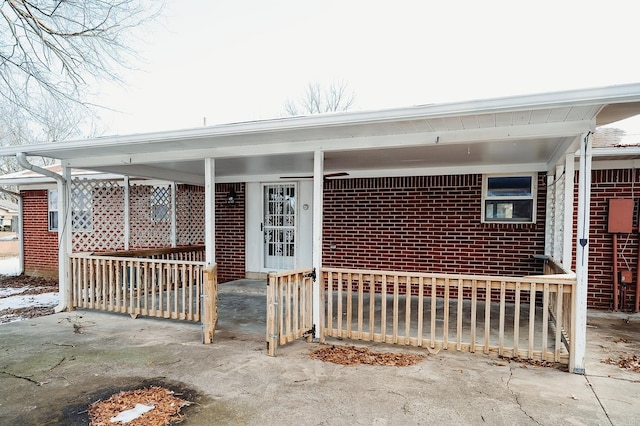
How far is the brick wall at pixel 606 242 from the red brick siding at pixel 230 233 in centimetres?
638

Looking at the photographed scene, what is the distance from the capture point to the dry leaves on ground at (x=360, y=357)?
159 inches

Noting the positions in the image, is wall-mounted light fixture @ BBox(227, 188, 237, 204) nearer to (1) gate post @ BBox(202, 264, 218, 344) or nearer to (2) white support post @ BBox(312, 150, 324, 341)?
(1) gate post @ BBox(202, 264, 218, 344)

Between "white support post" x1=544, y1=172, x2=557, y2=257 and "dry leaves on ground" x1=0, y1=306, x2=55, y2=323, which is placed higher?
"white support post" x1=544, y1=172, x2=557, y2=257

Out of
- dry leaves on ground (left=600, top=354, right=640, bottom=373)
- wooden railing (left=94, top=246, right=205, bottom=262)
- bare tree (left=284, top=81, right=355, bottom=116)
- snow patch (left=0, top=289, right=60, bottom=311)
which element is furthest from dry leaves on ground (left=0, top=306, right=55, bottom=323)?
bare tree (left=284, top=81, right=355, bottom=116)

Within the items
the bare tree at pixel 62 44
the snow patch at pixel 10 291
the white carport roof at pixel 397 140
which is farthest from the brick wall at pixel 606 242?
the snow patch at pixel 10 291

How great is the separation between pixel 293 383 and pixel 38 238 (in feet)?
32.4

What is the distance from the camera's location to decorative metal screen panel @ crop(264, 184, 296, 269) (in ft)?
27.2

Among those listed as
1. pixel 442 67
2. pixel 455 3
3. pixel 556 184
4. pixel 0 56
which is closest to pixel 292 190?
pixel 556 184

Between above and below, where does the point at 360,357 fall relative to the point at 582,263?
below

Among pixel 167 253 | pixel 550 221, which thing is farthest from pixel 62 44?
pixel 550 221

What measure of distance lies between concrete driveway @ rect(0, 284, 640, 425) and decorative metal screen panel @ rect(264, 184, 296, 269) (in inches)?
132

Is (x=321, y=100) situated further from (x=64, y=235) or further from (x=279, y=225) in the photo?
(x=64, y=235)

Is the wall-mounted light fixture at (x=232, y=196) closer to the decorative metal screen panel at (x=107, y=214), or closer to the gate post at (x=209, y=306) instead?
the decorative metal screen panel at (x=107, y=214)

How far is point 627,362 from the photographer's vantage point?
401 centimetres
